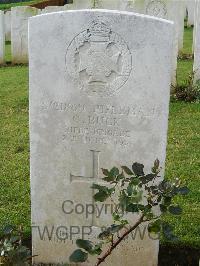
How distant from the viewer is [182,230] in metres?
3.84

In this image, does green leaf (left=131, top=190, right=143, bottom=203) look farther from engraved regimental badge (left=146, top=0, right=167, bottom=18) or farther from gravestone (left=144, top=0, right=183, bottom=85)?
engraved regimental badge (left=146, top=0, right=167, bottom=18)

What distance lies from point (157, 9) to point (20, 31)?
2.89 m

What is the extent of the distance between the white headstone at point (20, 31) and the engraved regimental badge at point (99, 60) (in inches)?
267

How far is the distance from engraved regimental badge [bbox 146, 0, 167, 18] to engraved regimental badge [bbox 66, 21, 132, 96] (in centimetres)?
518

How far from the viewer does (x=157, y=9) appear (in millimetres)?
8219

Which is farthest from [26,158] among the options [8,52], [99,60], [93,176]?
[8,52]

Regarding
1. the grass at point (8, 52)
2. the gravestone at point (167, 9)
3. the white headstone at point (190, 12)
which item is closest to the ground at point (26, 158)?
the gravestone at point (167, 9)

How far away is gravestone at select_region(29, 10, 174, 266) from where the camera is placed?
3.06 m

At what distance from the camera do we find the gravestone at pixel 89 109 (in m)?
3.06

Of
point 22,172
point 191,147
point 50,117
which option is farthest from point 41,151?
point 191,147

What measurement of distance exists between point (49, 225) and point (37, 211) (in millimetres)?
123

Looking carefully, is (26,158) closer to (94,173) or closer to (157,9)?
(94,173)

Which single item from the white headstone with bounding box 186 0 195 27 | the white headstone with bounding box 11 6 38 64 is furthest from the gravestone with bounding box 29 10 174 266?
the white headstone with bounding box 186 0 195 27

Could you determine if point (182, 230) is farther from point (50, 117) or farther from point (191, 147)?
point (191, 147)
